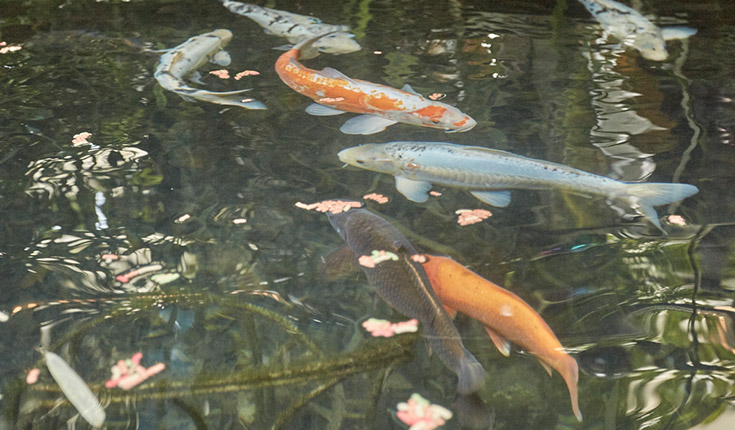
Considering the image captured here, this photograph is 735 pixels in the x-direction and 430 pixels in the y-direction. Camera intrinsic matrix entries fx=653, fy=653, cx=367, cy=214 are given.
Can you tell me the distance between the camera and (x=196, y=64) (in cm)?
258

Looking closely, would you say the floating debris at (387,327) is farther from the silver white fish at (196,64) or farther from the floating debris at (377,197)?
the silver white fish at (196,64)

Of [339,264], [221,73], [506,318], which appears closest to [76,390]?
[339,264]

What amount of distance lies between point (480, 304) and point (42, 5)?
10.3 ft

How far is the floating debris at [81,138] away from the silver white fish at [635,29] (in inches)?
84.1

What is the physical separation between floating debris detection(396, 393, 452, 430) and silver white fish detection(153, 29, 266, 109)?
136 cm

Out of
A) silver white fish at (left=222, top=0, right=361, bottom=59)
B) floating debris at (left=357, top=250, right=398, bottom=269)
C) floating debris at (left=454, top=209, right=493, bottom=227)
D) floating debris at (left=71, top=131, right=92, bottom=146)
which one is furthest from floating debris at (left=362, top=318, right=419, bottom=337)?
silver white fish at (left=222, top=0, right=361, bottom=59)

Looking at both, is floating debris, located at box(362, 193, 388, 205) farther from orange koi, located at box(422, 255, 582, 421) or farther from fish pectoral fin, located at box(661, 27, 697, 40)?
fish pectoral fin, located at box(661, 27, 697, 40)

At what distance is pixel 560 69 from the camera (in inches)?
101

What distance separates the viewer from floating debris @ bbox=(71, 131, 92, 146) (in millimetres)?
2168

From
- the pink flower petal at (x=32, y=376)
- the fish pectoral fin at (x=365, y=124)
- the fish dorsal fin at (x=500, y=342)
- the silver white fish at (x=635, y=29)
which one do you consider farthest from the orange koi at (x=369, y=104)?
the pink flower petal at (x=32, y=376)

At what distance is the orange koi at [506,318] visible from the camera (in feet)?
4.13

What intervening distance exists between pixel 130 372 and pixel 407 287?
2.03ft

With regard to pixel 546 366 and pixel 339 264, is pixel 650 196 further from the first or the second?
pixel 339 264

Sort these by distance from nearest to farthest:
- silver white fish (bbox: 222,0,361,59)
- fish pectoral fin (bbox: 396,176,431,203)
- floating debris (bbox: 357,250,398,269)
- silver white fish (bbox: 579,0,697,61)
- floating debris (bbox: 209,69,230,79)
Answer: floating debris (bbox: 357,250,398,269), fish pectoral fin (bbox: 396,176,431,203), floating debris (bbox: 209,69,230,79), silver white fish (bbox: 579,0,697,61), silver white fish (bbox: 222,0,361,59)
